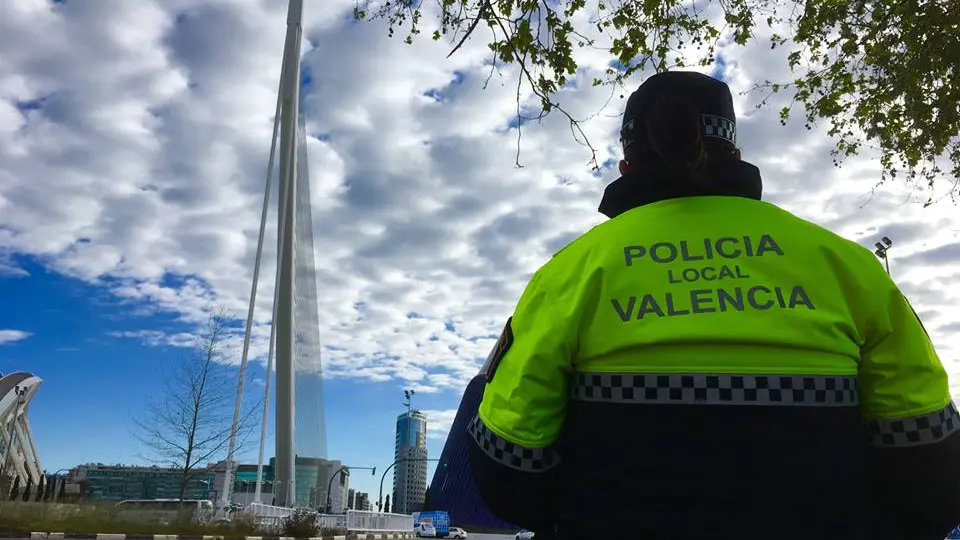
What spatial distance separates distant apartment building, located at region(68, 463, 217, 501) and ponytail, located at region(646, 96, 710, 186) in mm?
19180

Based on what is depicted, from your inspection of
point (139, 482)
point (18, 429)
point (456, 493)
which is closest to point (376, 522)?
point (139, 482)

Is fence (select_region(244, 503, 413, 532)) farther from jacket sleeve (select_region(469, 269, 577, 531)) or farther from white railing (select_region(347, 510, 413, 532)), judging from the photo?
jacket sleeve (select_region(469, 269, 577, 531))

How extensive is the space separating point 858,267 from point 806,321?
182mm

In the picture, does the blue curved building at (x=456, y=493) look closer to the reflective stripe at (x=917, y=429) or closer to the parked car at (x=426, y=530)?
the parked car at (x=426, y=530)

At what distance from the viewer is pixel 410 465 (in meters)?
73.2

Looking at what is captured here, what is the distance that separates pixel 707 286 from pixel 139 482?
5672 centimetres

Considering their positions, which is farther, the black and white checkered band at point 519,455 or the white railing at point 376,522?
the white railing at point 376,522

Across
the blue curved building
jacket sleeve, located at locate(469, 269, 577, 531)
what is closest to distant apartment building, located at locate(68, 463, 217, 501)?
jacket sleeve, located at locate(469, 269, 577, 531)

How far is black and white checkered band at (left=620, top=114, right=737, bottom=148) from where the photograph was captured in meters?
1.38

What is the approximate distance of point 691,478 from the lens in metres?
1.07

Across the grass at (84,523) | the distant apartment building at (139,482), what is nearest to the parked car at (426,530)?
the distant apartment building at (139,482)

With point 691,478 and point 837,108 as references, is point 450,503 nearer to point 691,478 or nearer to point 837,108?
point 837,108

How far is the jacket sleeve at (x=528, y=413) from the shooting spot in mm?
1143

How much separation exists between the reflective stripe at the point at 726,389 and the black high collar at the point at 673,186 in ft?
1.26
